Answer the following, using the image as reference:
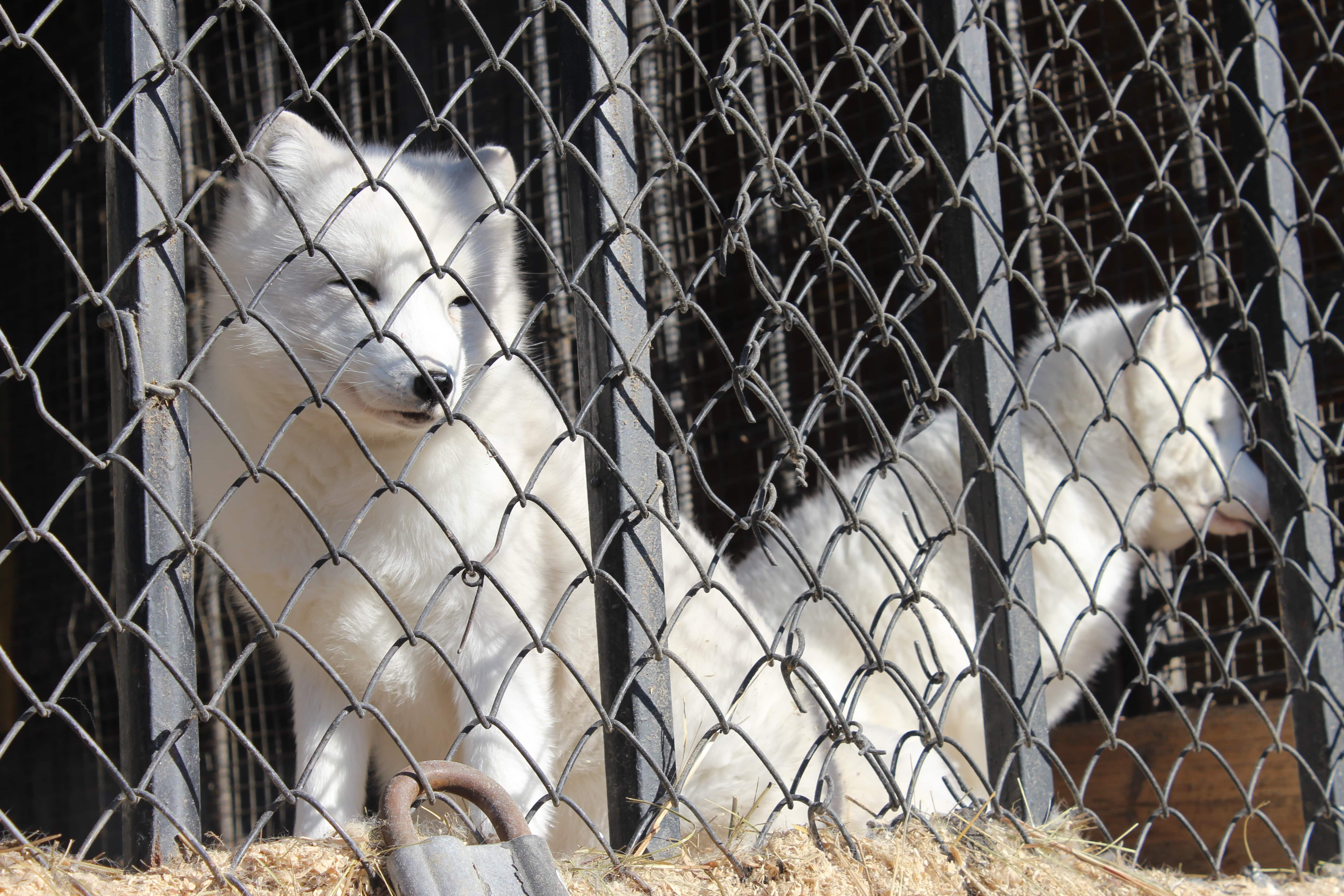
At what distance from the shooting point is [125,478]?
137cm

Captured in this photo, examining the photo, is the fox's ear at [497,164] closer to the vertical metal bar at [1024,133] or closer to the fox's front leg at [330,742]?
the fox's front leg at [330,742]

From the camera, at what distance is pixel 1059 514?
11.6ft

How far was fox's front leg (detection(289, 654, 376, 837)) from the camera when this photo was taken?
2.25 metres

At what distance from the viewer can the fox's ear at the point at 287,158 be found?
7.61 feet

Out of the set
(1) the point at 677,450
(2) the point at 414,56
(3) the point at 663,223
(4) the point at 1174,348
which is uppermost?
(2) the point at 414,56

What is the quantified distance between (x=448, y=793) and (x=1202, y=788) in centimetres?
256

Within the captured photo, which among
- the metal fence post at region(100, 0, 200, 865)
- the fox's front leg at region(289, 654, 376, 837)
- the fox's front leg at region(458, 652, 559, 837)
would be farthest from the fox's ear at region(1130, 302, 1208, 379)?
the metal fence post at region(100, 0, 200, 865)

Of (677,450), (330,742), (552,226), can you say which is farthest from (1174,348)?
(330,742)

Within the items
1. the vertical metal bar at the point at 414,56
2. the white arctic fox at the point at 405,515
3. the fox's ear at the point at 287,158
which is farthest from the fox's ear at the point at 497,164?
the vertical metal bar at the point at 414,56

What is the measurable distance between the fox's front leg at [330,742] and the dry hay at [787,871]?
852 millimetres

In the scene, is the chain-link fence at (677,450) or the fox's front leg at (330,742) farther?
the fox's front leg at (330,742)

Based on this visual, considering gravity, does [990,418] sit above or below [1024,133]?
below

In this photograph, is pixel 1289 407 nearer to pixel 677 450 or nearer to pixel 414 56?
pixel 677 450

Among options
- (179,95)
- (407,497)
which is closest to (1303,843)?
(407,497)
